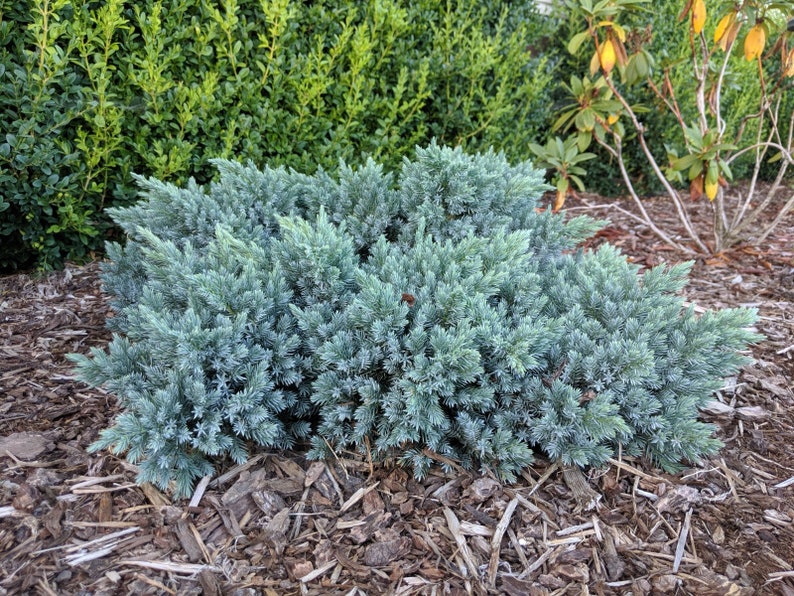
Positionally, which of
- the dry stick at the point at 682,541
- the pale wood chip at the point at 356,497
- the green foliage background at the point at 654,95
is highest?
the green foliage background at the point at 654,95

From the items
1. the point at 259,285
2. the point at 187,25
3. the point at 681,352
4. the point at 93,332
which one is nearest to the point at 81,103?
the point at 187,25

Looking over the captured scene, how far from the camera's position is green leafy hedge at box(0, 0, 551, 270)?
3.05 meters

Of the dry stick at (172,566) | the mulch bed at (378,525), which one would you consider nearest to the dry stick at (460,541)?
the mulch bed at (378,525)

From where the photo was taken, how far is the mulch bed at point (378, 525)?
1693 millimetres

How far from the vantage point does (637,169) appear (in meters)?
6.02

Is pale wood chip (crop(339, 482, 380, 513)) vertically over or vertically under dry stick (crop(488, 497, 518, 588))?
under

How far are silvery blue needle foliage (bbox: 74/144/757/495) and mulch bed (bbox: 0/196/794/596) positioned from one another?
9 cm

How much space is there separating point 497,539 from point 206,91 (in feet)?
9.09

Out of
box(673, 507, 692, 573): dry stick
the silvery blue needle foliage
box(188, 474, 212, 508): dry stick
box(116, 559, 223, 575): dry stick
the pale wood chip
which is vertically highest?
the silvery blue needle foliage

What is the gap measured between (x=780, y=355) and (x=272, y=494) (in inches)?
96.0

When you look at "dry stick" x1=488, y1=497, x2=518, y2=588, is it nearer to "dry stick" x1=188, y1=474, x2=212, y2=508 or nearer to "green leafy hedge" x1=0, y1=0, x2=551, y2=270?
"dry stick" x1=188, y1=474, x2=212, y2=508

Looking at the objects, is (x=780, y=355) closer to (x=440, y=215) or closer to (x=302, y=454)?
(x=440, y=215)

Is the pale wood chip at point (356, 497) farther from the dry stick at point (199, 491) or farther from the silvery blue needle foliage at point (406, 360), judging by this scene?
the dry stick at point (199, 491)

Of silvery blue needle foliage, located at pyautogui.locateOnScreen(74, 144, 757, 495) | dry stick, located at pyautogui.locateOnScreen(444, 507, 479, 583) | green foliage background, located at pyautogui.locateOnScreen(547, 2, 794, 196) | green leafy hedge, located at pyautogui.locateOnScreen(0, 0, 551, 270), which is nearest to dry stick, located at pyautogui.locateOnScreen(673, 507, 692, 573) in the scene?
silvery blue needle foliage, located at pyautogui.locateOnScreen(74, 144, 757, 495)
